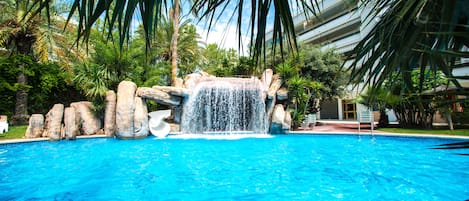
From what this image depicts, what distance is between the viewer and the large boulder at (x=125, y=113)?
10586 mm

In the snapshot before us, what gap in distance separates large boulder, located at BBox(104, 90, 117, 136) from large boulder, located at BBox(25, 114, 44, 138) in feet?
7.91

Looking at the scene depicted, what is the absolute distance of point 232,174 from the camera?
5039 millimetres

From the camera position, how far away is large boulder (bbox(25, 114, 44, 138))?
9.75m

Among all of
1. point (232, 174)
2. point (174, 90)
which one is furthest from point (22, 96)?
point (232, 174)

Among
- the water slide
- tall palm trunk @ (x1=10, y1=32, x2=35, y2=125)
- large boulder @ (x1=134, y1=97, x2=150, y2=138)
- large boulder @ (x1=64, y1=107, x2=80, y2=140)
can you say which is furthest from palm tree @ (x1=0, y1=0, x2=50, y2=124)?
the water slide

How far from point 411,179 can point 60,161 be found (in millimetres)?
8263

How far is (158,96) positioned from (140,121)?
1.70 metres

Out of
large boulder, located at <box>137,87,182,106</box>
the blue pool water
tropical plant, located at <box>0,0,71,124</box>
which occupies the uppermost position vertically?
tropical plant, located at <box>0,0,71,124</box>

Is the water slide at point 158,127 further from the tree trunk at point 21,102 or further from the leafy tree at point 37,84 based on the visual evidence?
the tree trunk at point 21,102

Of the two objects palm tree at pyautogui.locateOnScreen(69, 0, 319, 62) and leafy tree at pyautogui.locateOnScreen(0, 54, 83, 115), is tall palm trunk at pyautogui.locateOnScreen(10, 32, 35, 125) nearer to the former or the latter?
leafy tree at pyautogui.locateOnScreen(0, 54, 83, 115)

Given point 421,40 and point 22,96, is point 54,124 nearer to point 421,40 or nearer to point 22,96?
point 22,96

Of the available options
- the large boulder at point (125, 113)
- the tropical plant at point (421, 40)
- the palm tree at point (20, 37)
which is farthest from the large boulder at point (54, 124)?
the tropical plant at point (421, 40)

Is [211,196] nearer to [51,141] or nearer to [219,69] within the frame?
[51,141]

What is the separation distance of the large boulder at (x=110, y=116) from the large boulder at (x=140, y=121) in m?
1.12
